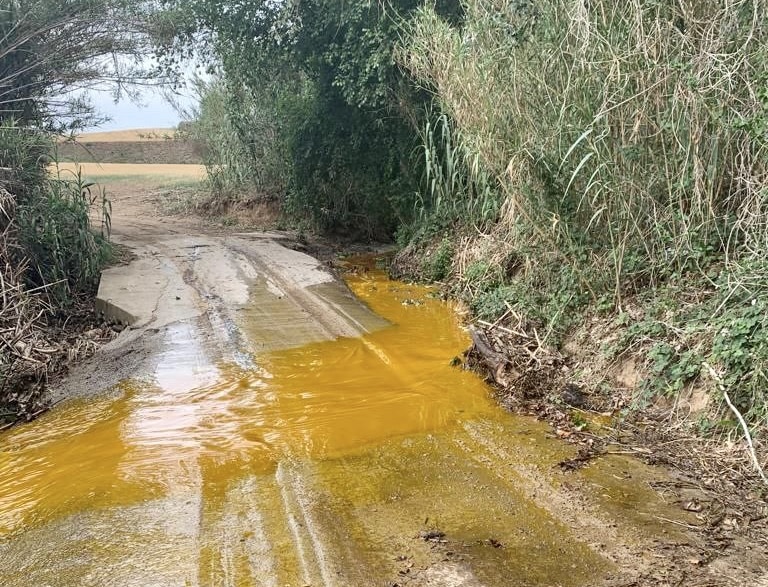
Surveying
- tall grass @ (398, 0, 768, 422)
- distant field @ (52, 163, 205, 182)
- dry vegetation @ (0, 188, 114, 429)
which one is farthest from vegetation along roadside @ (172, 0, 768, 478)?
distant field @ (52, 163, 205, 182)

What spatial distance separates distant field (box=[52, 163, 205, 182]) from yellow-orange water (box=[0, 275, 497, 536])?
1647 cm

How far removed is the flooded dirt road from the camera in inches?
111

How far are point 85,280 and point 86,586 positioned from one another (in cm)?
617

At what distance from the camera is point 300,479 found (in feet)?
12.0

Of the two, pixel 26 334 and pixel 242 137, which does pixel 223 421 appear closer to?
pixel 26 334

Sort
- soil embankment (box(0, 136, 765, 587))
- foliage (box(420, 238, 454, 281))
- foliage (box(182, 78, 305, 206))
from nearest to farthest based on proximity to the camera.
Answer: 1. soil embankment (box(0, 136, 765, 587))
2. foliage (box(420, 238, 454, 281))
3. foliage (box(182, 78, 305, 206))

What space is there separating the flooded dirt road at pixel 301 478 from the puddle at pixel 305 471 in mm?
13

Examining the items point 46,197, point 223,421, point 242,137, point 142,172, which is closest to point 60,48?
point 46,197

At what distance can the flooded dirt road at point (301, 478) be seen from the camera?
2816 millimetres

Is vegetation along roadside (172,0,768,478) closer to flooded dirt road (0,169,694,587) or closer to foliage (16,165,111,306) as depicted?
flooded dirt road (0,169,694,587)

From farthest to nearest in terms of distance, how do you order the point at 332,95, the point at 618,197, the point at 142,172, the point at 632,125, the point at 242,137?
the point at 142,172
the point at 242,137
the point at 332,95
the point at 618,197
the point at 632,125

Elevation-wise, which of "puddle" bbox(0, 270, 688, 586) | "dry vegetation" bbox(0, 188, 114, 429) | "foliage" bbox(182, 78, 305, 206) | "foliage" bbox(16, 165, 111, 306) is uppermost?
"foliage" bbox(182, 78, 305, 206)

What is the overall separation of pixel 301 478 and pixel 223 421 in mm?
1113

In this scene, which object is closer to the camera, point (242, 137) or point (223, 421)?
point (223, 421)
